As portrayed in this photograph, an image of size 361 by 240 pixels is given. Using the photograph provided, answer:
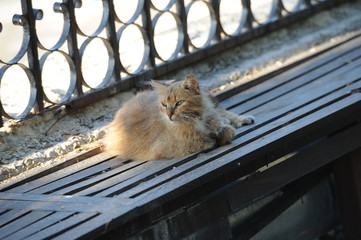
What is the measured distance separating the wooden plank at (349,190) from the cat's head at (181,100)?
1.36 m

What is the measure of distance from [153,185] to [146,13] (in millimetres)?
1747

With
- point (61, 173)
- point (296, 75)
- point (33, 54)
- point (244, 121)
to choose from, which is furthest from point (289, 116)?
point (33, 54)

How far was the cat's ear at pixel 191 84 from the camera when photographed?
387 cm

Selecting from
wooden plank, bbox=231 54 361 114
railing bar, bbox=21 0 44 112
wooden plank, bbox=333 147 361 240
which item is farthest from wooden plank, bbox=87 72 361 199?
railing bar, bbox=21 0 44 112

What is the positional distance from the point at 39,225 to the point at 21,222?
0.14m

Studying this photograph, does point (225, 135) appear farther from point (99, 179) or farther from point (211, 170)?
point (99, 179)

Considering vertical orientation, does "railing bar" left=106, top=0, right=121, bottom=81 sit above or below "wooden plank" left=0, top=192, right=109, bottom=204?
above

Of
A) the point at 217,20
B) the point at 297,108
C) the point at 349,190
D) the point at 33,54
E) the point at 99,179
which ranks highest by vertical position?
the point at 33,54

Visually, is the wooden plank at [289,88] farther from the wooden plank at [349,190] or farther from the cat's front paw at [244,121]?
the wooden plank at [349,190]

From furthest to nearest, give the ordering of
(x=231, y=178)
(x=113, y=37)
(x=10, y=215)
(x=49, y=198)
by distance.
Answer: (x=113, y=37) → (x=231, y=178) → (x=49, y=198) → (x=10, y=215)

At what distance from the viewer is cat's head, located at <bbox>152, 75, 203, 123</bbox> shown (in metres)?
3.85

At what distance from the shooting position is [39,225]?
311 cm

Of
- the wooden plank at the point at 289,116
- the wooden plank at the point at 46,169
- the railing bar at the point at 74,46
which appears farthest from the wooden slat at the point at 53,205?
the railing bar at the point at 74,46

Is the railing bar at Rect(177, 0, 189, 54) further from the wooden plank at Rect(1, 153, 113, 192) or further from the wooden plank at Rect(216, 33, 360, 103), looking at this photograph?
the wooden plank at Rect(1, 153, 113, 192)
